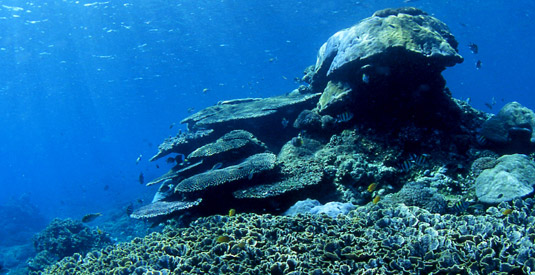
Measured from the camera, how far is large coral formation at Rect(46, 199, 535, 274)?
3.37 metres

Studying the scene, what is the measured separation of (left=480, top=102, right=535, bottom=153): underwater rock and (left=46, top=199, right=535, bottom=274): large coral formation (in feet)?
13.5

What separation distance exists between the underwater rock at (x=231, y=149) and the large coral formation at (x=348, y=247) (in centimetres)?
345

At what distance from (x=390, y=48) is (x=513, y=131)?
4342 mm

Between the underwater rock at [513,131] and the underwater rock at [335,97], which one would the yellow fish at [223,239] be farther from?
the underwater rock at [513,131]

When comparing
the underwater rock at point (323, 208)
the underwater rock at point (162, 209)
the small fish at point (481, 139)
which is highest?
the underwater rock at point (162, 209)

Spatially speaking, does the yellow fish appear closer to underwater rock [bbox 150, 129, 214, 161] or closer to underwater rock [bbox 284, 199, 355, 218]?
underwater rock [bbox 284, 199, 355, 218]

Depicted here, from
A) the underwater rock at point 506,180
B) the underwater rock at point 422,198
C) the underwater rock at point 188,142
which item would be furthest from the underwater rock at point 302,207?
the underwater rock at point 188,142

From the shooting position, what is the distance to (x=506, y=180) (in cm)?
574

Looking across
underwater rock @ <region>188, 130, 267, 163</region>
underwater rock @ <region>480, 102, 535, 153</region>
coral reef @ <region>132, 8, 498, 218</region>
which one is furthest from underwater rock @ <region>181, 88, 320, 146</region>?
underwater rock @ <region>480, 102, 535, 153</region>

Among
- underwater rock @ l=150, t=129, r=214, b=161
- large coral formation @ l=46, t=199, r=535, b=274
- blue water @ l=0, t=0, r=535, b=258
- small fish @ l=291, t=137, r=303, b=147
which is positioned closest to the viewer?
large coral formation @ l=46, t=199, r=535, b=274

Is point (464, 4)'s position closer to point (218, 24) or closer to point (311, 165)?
point (218, 24)

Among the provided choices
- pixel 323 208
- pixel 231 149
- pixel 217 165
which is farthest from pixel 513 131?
pixel 217 165

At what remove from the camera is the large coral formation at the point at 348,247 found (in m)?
3.37

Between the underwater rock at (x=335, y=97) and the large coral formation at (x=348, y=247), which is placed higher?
the underwater rock at (x=335, y=97)
